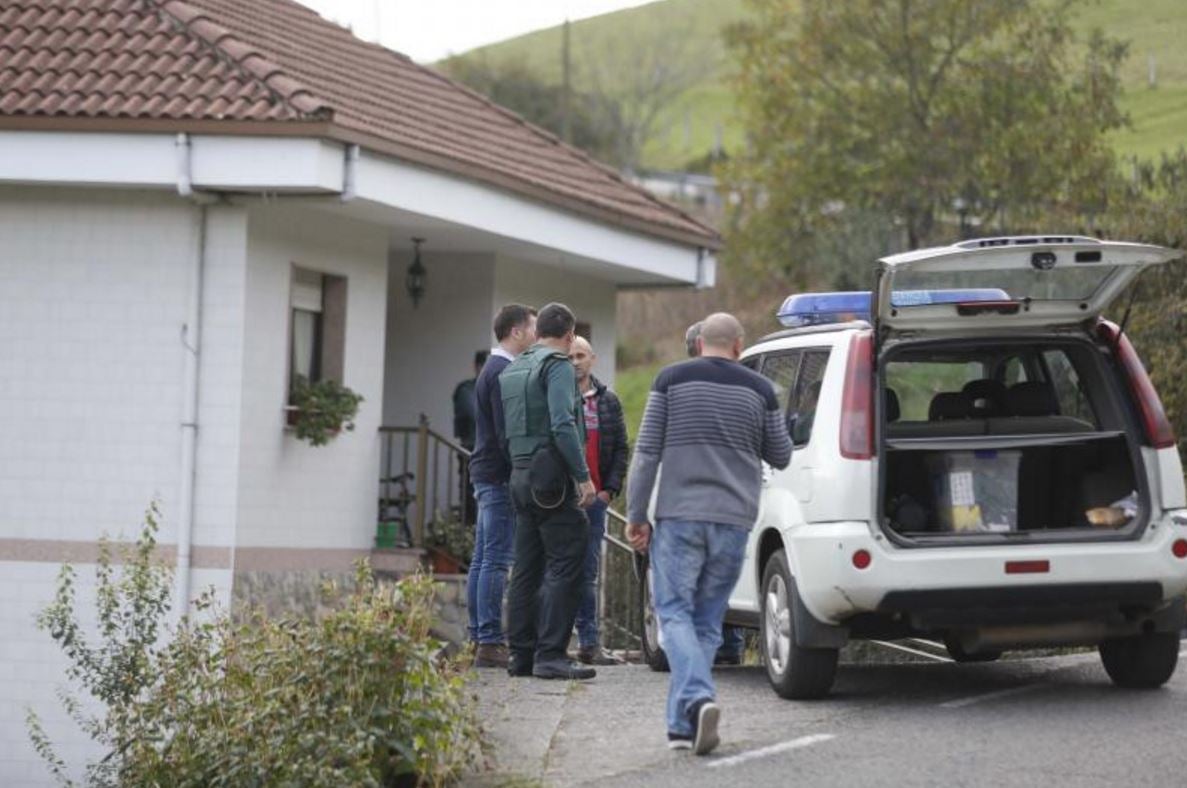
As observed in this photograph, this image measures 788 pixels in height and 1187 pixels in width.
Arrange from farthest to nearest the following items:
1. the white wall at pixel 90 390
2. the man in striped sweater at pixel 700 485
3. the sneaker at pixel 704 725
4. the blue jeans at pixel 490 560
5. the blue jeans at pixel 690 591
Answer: the white wall at pixel 90 390 < the blue jeans at pixel 490 560 < the man in striped sweater at pixel 700 485 < the blue jeans at pixel 690 591 < the sneaker at pixel 704 725

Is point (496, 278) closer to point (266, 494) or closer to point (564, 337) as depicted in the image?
point (266, 494)

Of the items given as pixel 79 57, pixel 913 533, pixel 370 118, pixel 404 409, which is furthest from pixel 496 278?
pixel 913 533

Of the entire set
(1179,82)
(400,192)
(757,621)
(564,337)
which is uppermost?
(1179,82)

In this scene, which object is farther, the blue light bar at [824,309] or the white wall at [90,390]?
the white wall at [90,390]

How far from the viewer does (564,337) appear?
11.0 meters

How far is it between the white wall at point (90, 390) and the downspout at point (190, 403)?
61 millimetres

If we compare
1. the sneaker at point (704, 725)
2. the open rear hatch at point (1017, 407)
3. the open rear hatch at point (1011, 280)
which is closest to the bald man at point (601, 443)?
the open rear hatch at point (1017, 407)

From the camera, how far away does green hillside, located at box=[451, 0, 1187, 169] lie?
1134 inches

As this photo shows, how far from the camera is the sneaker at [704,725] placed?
8.57 m

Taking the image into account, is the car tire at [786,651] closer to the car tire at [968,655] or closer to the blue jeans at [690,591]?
the car tire at [968,655]

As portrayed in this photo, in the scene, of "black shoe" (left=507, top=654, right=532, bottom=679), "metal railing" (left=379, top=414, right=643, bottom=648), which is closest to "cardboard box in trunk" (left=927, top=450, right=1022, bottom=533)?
"black shoe" (left=507, top=654, right=532, bottom=679)

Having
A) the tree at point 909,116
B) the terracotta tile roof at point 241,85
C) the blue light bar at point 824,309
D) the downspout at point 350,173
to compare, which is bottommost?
the blue light bar at point 824,309

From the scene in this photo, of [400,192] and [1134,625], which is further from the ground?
[400,192]

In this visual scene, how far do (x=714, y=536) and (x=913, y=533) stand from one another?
4.84 feet
